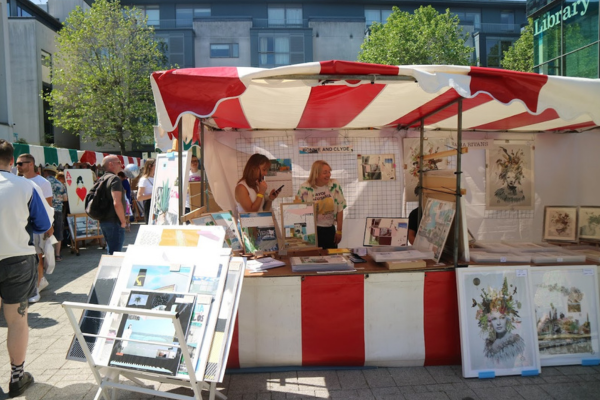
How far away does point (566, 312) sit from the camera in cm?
299

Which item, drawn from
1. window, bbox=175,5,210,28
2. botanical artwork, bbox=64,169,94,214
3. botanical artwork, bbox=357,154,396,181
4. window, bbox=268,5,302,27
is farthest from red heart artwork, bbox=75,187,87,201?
window, bbox=175,5,210,28

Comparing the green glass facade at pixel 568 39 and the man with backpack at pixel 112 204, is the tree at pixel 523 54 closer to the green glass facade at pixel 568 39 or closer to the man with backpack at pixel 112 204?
the green glass facade at pixel 568 39

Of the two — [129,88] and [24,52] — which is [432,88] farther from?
[24,52]

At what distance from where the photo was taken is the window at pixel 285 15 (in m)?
27.5

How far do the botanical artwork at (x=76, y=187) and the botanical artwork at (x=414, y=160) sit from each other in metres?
6.51

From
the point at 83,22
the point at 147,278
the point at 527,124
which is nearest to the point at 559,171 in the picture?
the point at 527,124

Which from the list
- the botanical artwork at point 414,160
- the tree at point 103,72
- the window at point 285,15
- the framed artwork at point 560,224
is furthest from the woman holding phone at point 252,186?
the window at point 285,15

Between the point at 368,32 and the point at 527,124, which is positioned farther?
the point at 368,32

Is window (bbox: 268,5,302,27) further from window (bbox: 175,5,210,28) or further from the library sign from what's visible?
the library sign

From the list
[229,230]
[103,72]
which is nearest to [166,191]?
[229,230]

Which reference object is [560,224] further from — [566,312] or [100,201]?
[100,201]

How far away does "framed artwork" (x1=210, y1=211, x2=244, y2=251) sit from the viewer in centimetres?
335

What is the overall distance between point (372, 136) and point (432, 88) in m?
2.82

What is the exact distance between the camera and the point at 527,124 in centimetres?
459
